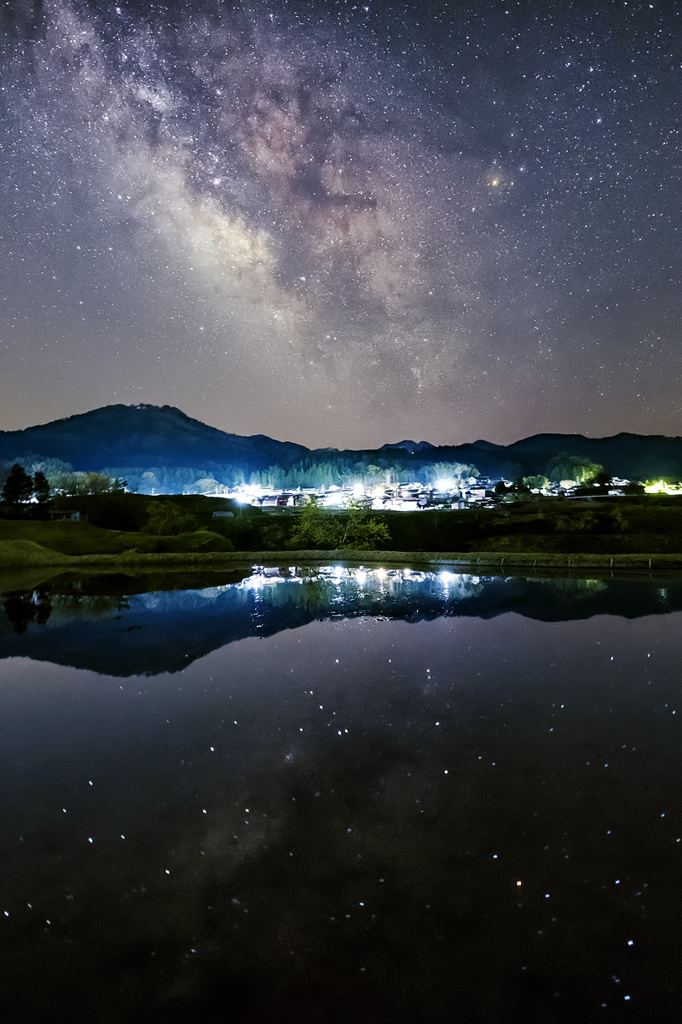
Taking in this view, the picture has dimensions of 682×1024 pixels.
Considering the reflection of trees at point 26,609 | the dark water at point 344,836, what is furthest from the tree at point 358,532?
the dark water at point 344,836

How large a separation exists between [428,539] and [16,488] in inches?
3519

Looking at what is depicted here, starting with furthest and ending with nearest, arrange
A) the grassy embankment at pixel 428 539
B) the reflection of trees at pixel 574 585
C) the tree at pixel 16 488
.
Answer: the tree at pixel 16 488 → the grassy embankment at pixel 428 539 → the reflection of trees at pixel 574 585

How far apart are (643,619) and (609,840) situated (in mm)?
18609

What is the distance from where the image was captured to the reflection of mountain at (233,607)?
824 inches

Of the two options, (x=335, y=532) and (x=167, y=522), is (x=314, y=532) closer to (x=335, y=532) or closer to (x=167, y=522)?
(x=335, y=532)

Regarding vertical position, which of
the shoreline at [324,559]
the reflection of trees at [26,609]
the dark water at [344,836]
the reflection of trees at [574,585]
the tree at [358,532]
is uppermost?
the tree at [358,532]

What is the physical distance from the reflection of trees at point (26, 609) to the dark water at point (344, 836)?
775 cm

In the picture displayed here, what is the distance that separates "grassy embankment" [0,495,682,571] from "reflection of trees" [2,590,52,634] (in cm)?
1510

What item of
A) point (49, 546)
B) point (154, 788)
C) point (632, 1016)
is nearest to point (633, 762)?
point (632, 1016)

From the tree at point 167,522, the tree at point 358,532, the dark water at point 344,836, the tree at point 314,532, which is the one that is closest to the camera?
the dark water at point 344,836

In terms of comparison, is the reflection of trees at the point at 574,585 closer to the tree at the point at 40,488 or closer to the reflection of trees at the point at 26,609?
the reflection of trees at the point at 26,609

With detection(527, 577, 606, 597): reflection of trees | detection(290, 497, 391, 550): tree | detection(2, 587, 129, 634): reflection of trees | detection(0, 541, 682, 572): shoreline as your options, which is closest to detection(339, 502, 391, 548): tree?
detection(290, 497, 391, 550): tree

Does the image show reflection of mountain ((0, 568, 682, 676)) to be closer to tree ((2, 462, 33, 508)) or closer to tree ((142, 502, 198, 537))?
tree ((142, 502, 198, 537))

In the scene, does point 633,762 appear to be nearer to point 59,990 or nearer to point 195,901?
point 195,901
